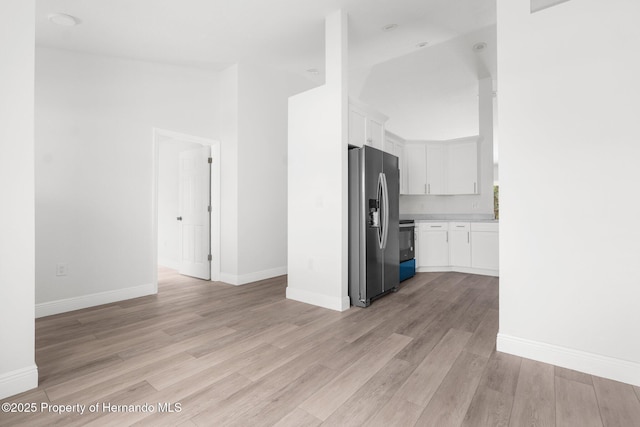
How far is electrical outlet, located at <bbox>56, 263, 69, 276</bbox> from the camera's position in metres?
3.31

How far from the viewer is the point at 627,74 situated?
195 centimetres

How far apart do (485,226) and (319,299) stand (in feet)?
10.5

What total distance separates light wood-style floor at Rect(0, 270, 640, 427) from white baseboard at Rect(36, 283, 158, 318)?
15cm

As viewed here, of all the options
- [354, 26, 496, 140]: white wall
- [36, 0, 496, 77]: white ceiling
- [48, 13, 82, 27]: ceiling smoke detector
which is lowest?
[48, 13, 82, 27]: ceiling smoke detector

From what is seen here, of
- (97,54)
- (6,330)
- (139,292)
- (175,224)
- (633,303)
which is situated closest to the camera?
(6,330)

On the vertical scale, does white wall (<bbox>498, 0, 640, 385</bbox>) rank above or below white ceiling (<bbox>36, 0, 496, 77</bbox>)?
below

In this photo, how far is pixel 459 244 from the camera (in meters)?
5.25

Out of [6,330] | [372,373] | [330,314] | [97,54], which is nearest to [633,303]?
[372,373]

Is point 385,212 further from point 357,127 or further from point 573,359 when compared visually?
point 573,359

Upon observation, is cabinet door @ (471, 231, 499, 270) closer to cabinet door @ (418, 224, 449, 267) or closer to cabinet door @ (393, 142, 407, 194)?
cabinet door @ (418, 224, 449, 267)

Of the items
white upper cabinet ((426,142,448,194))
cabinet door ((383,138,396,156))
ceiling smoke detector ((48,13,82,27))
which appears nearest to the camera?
ceiling smoke detector ((48,13,82,27))

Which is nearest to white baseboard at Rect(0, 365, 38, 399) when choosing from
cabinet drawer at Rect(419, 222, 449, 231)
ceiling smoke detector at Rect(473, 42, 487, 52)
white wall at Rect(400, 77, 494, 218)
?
cabinet drawer at Rect(419, 222, 449, 231)

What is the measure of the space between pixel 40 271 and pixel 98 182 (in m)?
1.07

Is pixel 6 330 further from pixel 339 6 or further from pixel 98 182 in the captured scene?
pixel 339 6
